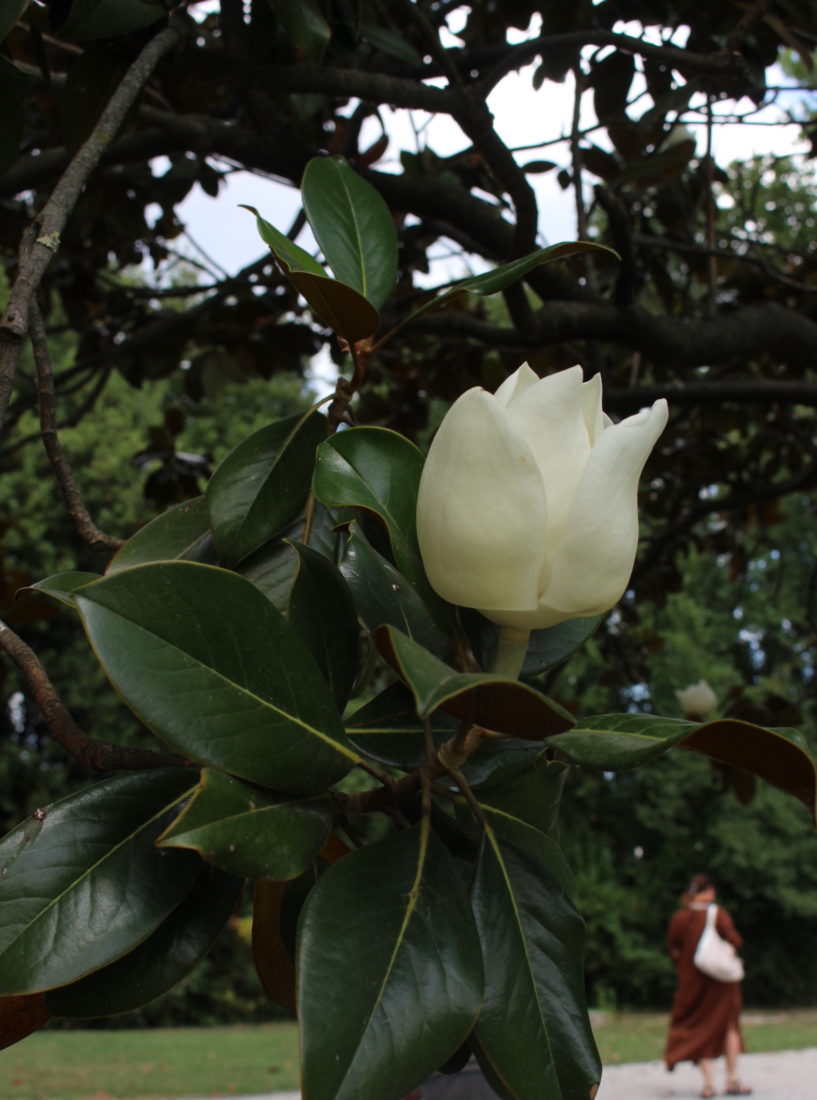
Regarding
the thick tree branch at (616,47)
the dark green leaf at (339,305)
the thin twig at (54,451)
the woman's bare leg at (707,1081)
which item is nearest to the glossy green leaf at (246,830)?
the dark green leaf at (339,305)

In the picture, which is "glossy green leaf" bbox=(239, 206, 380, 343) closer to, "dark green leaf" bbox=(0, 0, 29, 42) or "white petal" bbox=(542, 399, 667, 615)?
"white petal" bbox=(542, 399, 667, 615)

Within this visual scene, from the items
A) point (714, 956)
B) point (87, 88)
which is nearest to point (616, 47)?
point (87, 88)

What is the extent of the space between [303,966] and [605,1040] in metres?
12.1

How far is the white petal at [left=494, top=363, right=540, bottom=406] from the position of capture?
623 mm

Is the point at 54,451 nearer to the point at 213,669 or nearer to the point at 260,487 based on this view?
the point at 260,487

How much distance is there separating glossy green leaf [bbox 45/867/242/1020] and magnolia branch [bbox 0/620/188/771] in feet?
0.27

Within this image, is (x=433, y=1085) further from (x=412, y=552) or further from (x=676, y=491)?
(x=676, y=491)

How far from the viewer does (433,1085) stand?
2359 mm

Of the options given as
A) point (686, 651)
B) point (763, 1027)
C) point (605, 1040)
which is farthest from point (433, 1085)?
point (686, 651)

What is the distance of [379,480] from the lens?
2.12ft

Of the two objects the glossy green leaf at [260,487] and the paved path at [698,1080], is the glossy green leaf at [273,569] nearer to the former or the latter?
the glossy green leaf at [260,487]

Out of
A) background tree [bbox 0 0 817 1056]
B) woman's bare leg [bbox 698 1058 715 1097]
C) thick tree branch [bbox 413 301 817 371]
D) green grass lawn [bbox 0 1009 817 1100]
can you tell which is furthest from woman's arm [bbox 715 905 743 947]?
thick tree branch [bbox 413 301 817 371]

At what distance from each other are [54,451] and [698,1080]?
899 centimetres

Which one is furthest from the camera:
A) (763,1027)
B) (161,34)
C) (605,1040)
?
(763,1027)
